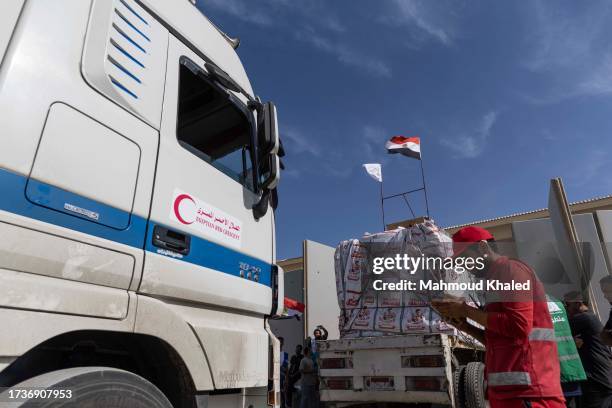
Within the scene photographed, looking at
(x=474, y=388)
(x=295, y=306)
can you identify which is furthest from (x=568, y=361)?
(x=295, y=306)

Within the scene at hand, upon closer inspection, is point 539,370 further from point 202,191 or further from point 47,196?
point 47,196

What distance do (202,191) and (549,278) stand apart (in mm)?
6514

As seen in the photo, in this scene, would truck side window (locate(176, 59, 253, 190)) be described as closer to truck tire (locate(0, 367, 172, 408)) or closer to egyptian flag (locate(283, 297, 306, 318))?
truck tire (locate(0, 367, 172, 408))

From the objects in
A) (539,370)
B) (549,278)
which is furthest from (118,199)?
(549,278)

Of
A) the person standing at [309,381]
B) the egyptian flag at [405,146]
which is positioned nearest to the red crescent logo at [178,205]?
the person standing at [309,381]

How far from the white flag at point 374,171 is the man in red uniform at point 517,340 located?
943 centimetres

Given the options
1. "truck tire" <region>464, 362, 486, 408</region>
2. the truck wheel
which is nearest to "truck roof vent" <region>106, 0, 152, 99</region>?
the truck wheel

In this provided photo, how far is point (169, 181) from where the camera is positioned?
7.30 ft

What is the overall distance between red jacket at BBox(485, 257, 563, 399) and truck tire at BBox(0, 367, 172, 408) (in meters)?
1.71

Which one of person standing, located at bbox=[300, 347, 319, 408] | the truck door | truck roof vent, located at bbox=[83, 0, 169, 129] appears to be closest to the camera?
truck roof vent, located at bbox=[83, 0, 169, 129]

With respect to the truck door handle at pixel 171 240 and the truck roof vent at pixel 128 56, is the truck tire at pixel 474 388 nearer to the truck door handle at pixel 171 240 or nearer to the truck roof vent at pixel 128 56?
the truck door handle at pixel 171 240

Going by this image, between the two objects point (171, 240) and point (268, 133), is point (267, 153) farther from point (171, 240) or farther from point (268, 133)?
point (171, 240)

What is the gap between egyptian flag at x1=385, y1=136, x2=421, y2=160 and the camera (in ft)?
37.2

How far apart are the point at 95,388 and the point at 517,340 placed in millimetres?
2019
